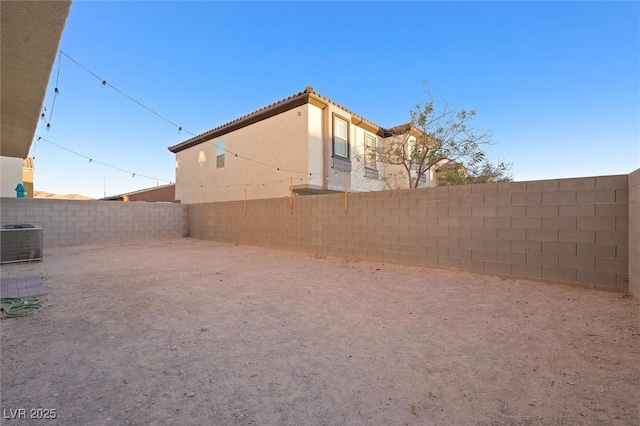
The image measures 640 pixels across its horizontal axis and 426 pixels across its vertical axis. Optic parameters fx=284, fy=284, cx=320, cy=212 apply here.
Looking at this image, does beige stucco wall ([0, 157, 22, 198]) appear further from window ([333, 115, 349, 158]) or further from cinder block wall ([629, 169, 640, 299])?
cinder block wall ([629, 169, 640, 299])

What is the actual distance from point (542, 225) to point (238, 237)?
8964 mm

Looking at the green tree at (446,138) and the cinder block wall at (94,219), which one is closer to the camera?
the green tree at (446,138)

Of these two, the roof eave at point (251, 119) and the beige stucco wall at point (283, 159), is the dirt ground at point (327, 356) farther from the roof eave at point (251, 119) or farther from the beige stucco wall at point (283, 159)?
the roof eave at point (251, 119)

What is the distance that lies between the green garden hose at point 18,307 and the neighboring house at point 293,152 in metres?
7.22

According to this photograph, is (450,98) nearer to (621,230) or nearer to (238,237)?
(621,230)

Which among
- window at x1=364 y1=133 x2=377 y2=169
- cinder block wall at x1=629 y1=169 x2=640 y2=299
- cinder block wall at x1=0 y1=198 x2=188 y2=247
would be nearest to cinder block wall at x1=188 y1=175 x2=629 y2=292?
cinder block wall at x1=629 y1=169 x2=640 y2=299

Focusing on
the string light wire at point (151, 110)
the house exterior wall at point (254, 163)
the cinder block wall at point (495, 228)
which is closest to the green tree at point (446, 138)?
the cinder block wall at point (495, 228)

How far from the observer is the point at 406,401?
1712 millimetres

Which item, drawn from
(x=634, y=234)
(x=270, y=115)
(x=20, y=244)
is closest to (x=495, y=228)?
(x=634, y=234)

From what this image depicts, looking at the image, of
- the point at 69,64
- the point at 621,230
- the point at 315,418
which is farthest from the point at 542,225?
the point at 69,64

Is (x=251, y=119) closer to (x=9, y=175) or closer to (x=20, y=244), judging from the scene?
(x=20, y=244)

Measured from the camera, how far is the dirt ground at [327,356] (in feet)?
5.32

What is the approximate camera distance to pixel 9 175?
1018cm

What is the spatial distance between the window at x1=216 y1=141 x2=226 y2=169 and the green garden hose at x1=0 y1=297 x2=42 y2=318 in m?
10.2
